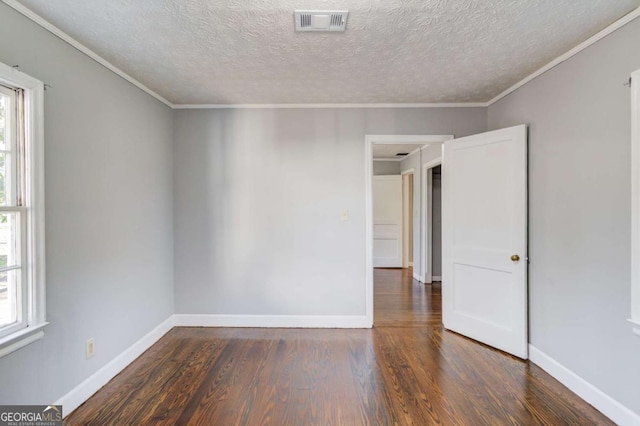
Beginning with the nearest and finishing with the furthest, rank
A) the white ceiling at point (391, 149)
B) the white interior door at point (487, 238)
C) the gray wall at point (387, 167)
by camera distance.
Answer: the white interior door at point (487, 238) < the white ceiling at point (391, 149) < the gray wall at point (387, 167)

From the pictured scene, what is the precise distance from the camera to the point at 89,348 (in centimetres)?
227

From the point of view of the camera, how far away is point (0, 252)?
1700mm

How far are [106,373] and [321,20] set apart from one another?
293cm

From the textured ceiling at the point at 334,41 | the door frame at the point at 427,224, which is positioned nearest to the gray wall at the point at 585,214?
the textured ceiling at the point at 334,41

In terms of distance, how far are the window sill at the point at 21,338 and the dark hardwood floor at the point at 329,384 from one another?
23.9 inches

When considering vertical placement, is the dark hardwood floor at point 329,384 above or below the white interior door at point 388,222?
below

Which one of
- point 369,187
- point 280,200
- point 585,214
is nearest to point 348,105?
point 369,187

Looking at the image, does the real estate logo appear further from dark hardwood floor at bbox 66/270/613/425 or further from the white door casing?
the white door casing

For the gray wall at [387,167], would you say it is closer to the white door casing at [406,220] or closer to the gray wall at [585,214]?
the white door casing at [406,220]

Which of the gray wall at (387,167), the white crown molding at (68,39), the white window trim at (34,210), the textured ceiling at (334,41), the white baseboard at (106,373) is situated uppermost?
the textured ceiling at (334,41)

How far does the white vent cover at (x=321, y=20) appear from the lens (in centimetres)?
182

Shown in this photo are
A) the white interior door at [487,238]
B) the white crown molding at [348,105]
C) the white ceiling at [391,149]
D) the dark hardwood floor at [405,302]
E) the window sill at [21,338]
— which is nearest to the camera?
the window sill at [21,338]

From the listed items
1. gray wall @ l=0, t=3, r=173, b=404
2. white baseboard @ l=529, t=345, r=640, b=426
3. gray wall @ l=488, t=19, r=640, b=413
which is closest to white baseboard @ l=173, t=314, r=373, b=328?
gray wall @ l=0, t=3, r=173, b=404

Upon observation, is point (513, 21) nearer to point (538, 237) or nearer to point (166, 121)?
point (538, 237)
